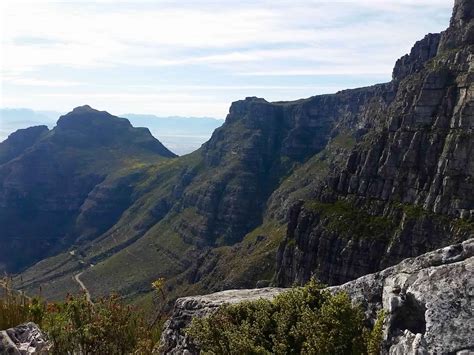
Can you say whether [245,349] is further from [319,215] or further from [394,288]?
[319,215]

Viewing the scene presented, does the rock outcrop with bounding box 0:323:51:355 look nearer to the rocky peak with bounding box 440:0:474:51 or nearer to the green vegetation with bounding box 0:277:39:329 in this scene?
the green vegetation with bounding box 0:277:39:329

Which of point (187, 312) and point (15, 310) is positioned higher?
point (15, 310)

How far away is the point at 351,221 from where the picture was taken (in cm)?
14762

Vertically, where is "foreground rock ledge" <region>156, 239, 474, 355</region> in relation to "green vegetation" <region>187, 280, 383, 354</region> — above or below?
above

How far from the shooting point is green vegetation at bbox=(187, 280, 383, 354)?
531 inches

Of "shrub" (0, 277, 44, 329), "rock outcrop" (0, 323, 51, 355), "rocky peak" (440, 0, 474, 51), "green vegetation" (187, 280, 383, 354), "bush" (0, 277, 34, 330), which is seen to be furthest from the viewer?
"rocky peak" (440, 0, 474, 51)

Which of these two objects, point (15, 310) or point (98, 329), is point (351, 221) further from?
point (98, 329)

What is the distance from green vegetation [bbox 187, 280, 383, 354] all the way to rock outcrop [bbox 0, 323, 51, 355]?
16.1 feet

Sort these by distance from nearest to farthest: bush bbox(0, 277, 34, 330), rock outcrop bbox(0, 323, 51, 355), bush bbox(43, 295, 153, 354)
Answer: rock outcrop bbox(0, 323, 51, 355), bush bbox(43, 295, 153, 354), bush bbox(0, 277, 34, 330)

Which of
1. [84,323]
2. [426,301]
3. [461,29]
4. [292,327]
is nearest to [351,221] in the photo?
[461,29]

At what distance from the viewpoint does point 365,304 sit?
1502 centimetres

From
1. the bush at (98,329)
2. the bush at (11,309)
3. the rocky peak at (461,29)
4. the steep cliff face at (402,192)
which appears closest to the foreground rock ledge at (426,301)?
the bush at (98,329)

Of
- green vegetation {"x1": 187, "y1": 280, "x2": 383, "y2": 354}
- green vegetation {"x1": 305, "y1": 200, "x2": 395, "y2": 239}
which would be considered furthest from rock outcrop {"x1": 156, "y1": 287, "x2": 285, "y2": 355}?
green vegetation {"x1": 305, "y1": 200, "x2": 395, "y2": 239}

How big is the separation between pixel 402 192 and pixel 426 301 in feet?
451
